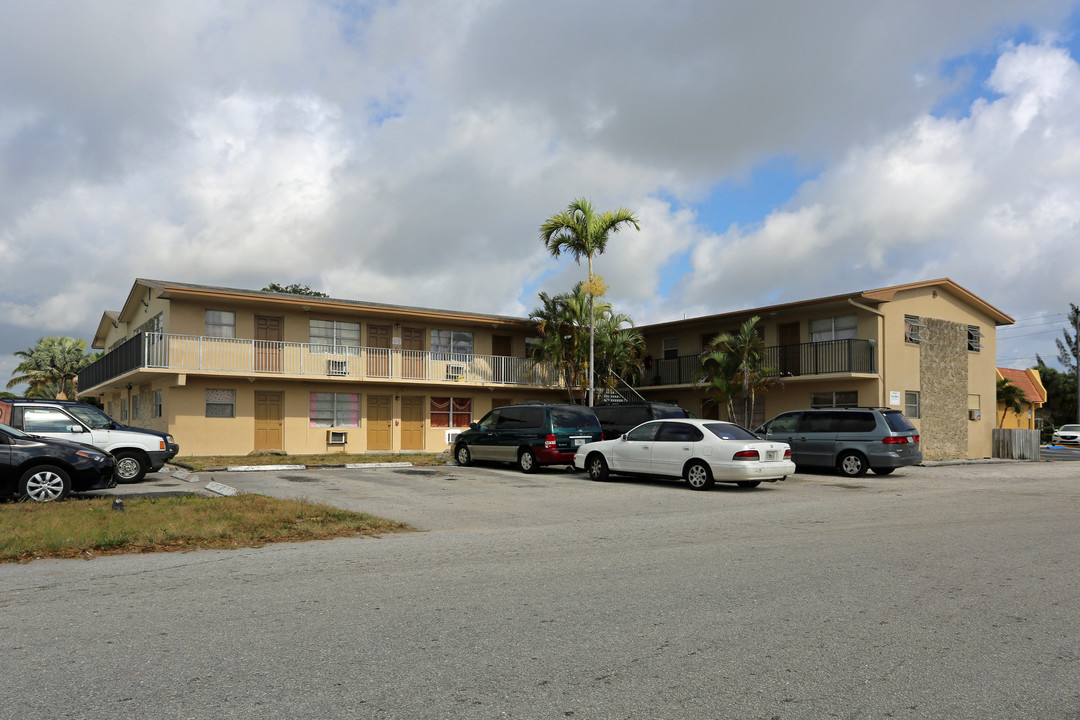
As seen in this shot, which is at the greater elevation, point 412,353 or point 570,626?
point 412,353

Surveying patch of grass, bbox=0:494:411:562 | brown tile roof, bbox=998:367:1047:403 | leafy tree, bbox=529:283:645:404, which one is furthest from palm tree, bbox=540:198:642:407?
brown tile roof, bbox=998:367:1047:403

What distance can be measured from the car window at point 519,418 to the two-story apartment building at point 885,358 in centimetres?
1186

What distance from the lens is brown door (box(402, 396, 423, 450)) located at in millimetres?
31703

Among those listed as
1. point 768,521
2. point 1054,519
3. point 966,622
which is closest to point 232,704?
point 966,622

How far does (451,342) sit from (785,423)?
48.5ft

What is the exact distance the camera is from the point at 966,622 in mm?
5871

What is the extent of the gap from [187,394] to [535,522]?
65.0 feet

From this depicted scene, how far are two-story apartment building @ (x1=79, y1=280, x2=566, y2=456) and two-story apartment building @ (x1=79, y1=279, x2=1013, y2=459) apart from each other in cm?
5

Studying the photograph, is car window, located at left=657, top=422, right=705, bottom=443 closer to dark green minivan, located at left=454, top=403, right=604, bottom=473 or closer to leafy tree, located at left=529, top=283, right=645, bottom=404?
dark green minivan, located at left=454, top=403, right=604, bottom=473

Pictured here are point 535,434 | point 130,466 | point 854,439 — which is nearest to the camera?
point 130,466

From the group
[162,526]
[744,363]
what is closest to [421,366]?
[744,363]

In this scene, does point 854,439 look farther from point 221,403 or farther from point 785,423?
point 221,403

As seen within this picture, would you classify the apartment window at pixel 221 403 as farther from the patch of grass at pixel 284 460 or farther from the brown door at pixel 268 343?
the patch of grass at pixel 284 460

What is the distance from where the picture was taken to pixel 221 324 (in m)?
28.3
